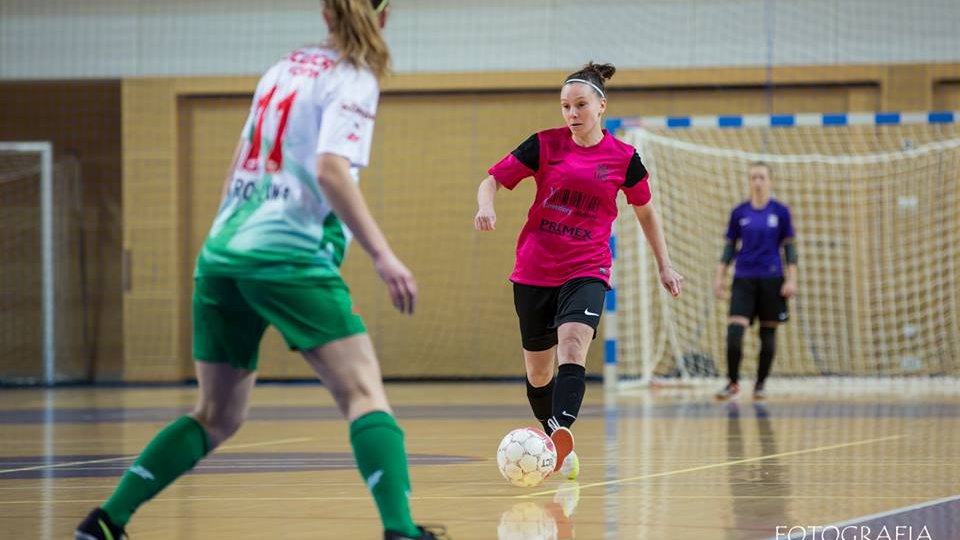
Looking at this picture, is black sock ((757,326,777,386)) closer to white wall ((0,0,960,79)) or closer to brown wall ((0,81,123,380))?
white wall ((0,0,960,79))

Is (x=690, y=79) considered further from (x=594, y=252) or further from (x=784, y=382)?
(x=594, y=252)

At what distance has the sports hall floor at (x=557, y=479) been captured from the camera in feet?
16.1

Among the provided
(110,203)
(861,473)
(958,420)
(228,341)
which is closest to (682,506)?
(861,473)

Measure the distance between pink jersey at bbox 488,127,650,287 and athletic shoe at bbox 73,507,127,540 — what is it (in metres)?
3.12

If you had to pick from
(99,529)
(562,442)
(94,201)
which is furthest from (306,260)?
(94,201)

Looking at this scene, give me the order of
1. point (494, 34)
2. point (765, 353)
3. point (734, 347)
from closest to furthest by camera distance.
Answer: point (734, 347), point (765, 353), point (494, 34)

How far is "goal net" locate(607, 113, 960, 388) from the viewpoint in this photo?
16469 mm

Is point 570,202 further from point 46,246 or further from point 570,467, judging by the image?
point 46,246

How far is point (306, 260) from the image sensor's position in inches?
155

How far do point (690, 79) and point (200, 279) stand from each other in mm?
14009

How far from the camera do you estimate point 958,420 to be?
402 inches

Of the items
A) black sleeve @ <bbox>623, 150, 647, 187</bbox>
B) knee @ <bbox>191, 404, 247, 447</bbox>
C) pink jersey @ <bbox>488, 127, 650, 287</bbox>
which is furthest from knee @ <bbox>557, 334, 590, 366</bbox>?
knee @ <bbox>191, 404, 247, 447</bbox>

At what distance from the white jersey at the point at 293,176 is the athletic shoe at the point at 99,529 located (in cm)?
76

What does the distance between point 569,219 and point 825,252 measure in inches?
430
